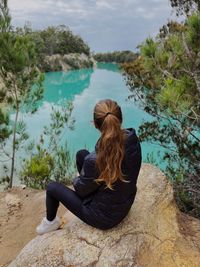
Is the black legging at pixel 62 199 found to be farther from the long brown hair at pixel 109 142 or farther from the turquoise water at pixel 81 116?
the turquoise water at pixel 81 116

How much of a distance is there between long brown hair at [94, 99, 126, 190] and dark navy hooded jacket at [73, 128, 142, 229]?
0.18 feet

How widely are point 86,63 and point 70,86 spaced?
65.7 feet

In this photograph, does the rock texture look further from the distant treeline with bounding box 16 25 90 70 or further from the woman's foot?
the distant treeline with bounding box 16 25 90 70

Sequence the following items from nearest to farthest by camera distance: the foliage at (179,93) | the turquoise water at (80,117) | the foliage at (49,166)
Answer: the foliage at (179,93)
the foliage at (49,166)
the turquoise water at (80,117)

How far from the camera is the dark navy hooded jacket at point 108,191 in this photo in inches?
115

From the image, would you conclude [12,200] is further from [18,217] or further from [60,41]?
[60,41]

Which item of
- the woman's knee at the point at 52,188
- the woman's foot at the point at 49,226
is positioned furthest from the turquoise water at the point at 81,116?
the woman's foot at the point at 49,226

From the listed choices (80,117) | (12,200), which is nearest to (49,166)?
(12,200)

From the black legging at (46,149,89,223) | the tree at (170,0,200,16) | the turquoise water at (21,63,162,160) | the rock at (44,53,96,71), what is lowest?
the rock at (44,53,96,71)

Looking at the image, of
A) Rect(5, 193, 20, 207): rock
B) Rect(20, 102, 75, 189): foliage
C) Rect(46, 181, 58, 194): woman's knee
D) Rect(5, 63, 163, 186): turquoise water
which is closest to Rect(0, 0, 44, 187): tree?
Rect(20, 102, 75, 189): foliage

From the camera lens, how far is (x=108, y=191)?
2980 mm

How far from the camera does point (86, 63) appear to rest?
5303 centimetres

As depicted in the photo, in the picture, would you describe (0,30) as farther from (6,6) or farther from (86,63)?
(86,63)

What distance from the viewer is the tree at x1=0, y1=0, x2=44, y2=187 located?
259 inches
